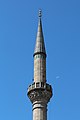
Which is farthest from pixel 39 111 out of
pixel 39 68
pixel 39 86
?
pixel 39 68

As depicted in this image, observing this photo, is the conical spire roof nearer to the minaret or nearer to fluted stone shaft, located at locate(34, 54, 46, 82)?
the minaret

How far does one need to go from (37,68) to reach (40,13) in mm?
6295

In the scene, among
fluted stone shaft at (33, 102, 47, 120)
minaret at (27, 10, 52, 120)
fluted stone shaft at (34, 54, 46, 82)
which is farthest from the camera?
fluted stone shaft at (34, 54, 46, 82)

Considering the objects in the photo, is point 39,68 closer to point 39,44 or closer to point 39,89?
point 39,89

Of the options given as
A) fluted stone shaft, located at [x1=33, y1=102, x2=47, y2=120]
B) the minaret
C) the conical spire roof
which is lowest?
fluted stone shaft, located at [x1=33, y1=102, x2=47, y2=120]

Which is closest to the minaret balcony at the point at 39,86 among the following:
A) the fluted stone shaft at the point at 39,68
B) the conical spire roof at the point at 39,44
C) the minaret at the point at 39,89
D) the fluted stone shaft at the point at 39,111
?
the minaret at the point at 39,89

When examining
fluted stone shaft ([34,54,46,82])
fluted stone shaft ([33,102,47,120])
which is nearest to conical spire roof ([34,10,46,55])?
fluted stone shaft ([34,54,46,82])

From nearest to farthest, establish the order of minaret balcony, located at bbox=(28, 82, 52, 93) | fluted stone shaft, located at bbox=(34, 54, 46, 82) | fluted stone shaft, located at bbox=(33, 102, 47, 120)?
fluted stone shaft, located at bbox=(33, 102, 47, 120) → minaret balcony, located at bbox=(28, 82, 52, 93) → fluted stone shaft, located at bbox=(34, 54, 46, 82)

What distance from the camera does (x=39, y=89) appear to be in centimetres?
3709

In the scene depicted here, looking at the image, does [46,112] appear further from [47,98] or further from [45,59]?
[45,59]

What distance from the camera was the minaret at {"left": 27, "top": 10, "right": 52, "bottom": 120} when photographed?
36.0 meters

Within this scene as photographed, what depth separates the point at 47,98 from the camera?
3706cm

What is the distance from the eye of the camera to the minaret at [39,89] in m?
36.0

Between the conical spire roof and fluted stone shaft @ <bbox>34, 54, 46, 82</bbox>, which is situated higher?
the conical spire roof
